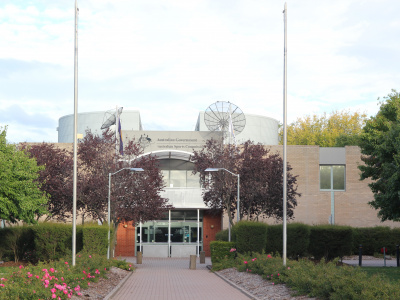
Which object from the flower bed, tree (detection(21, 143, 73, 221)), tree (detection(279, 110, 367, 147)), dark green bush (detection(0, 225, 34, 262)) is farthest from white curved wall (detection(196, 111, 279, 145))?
the flower bed

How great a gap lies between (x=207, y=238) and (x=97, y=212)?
61.9 ft

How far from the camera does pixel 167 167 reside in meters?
56.8

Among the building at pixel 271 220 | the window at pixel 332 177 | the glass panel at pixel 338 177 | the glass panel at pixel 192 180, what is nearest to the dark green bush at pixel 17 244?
→ the building at pixel 271 220

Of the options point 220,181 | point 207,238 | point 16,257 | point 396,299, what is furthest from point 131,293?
point 207,238

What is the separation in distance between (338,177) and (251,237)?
2449 centimetres

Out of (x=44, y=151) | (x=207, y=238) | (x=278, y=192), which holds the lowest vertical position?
(x=207, y=238)

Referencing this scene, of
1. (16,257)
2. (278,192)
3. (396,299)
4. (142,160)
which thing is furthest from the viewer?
(278,192)

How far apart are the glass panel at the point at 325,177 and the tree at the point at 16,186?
2765cm

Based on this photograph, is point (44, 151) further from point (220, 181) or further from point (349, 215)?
point (349, 215)

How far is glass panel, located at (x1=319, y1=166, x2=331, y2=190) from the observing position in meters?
54.8

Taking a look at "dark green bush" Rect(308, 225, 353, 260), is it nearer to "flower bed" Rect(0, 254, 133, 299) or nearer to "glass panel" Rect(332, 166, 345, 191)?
"flower bed" Rect(0, 254, 133, 299)

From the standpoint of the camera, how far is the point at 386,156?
27953 mm

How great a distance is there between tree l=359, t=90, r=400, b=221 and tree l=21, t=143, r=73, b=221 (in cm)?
1899

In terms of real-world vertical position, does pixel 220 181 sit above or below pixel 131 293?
above
